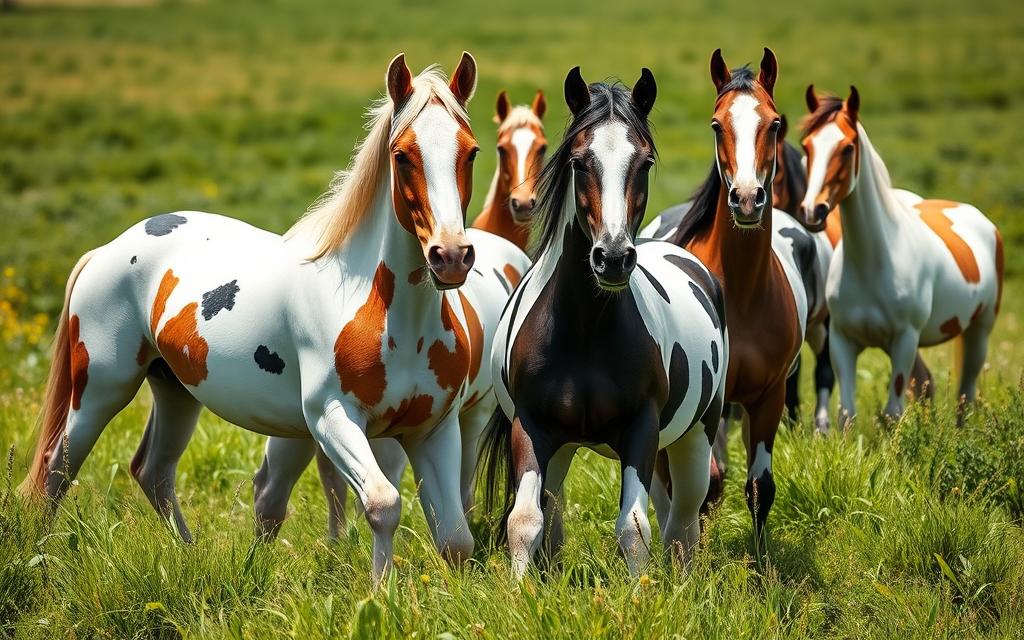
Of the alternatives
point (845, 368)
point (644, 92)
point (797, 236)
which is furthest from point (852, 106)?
point (644, 92)

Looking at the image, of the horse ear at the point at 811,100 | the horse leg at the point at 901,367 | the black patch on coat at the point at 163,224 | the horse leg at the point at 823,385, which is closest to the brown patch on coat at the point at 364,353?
the black patch on coat at the point at 163,224

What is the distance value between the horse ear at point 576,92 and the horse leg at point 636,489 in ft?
3.96

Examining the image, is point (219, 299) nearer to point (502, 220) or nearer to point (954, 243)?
point (502, 220)

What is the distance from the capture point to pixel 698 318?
15.8ft

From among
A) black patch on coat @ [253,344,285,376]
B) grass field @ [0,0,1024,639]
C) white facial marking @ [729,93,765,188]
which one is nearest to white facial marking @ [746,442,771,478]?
grass field @ [0,0,1024,639]

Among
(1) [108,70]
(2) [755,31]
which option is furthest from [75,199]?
(2) [755,31]

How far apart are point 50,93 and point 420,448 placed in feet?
82.4

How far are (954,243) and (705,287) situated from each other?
11.7ft

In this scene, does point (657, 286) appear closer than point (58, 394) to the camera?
Yes

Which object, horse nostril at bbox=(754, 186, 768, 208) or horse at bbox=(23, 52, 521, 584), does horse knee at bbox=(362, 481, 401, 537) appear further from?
horse nostril at bbox=(754, 186, 768, 208)

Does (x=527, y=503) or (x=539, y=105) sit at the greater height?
(x=539, y=105)

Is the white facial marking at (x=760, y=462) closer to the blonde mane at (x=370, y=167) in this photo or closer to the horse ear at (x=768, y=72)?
the horse ear at (x=768, y=72)

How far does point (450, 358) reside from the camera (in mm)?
4535

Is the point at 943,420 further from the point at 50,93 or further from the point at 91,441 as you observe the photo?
the point at 50,93
